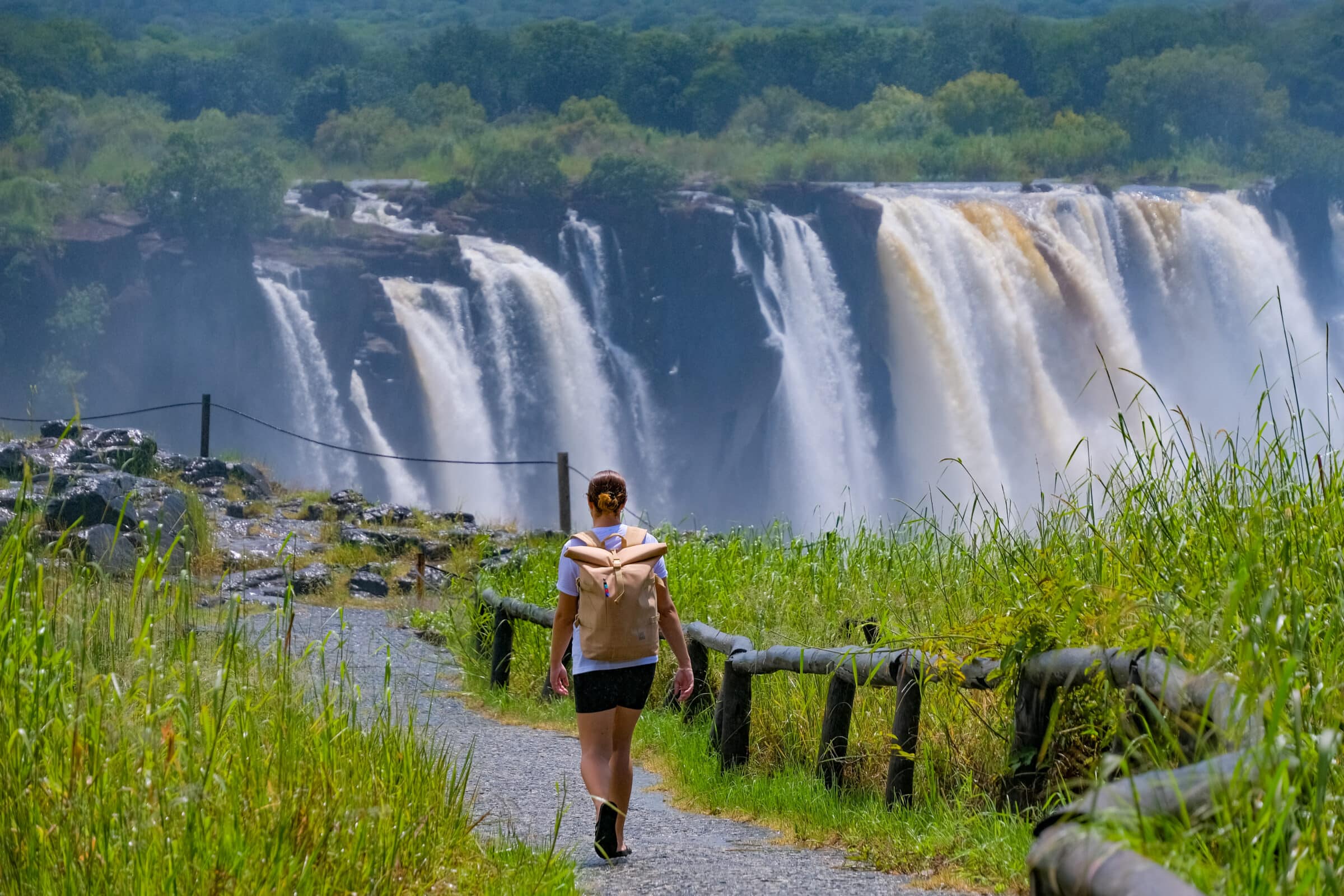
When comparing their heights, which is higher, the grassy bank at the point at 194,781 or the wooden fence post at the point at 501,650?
the grassy bank at the point at 194,781

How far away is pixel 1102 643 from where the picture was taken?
3.90m

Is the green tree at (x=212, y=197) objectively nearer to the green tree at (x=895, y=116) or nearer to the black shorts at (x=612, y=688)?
the green tree at (x=895, y=116)

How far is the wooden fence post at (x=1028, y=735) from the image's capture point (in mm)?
4410

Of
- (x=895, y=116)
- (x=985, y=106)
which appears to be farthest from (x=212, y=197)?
(x=985, y=106)

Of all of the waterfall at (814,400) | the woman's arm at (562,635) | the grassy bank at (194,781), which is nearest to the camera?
the grassy bank at (194,781)

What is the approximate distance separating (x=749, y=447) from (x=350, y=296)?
1443cm

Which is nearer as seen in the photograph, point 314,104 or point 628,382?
point 628,382

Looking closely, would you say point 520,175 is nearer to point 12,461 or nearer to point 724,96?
point 724,96

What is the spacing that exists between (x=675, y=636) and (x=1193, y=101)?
78.6 meters

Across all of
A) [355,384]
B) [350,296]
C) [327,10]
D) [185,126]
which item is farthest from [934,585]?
[327,10]

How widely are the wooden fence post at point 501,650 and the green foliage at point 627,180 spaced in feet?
155

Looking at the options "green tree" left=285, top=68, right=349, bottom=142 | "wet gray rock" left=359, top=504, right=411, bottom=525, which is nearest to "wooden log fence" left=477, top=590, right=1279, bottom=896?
"wet gray rock" left=359, top=504, right=411, bottom=525

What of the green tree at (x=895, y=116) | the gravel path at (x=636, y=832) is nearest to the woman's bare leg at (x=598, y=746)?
the gravel path at (x=636, y=832)

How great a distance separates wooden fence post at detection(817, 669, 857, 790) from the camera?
581 centimetres
